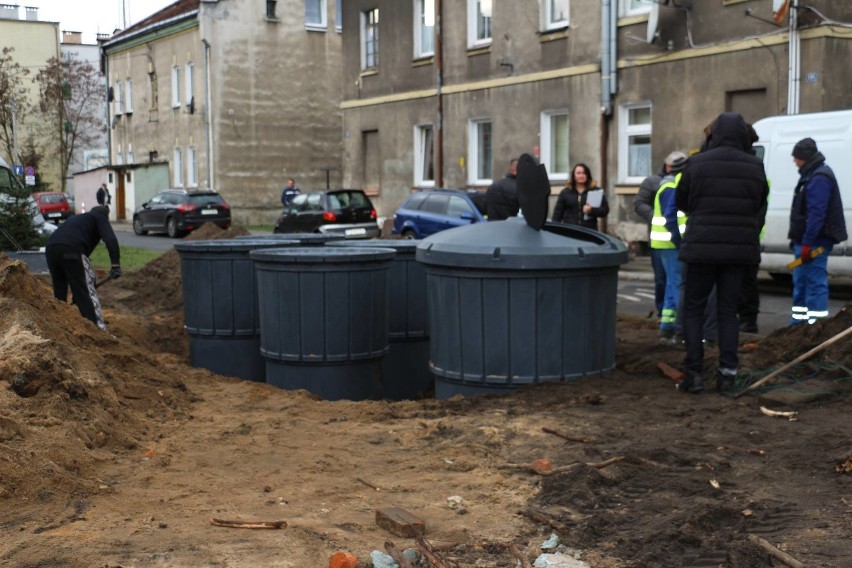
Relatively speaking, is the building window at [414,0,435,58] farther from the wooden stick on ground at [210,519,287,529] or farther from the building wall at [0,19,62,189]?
the building wall at [0,19,62,189]

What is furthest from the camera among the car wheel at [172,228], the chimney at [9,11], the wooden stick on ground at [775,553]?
the chimney at [9,11]

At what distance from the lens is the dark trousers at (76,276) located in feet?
37.0

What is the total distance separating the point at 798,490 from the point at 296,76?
4132cm

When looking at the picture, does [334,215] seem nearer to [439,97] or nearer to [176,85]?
[439,97]

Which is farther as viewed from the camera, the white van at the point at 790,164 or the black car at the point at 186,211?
the black car at the point at 186,211

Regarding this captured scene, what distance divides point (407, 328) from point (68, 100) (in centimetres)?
5497

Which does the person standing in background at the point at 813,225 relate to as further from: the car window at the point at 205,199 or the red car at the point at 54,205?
the red car at the point at 54,205

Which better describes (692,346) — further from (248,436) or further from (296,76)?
(296,76)

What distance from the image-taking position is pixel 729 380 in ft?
26.0

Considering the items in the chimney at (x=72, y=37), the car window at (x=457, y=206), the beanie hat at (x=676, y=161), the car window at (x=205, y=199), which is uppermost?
the chimney at (x=72, y=37)

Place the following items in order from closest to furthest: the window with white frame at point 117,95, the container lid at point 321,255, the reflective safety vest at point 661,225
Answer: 1. the container lid at point 321,255
2. the reflective safety vest at point 661,225
3. the window with white frame at point 117,95

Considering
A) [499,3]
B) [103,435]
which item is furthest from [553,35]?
[103,435]

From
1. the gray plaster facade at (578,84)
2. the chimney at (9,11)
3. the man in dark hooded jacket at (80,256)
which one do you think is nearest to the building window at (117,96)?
the gray plaster facade at (578,84)

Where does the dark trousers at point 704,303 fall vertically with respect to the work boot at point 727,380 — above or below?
above
